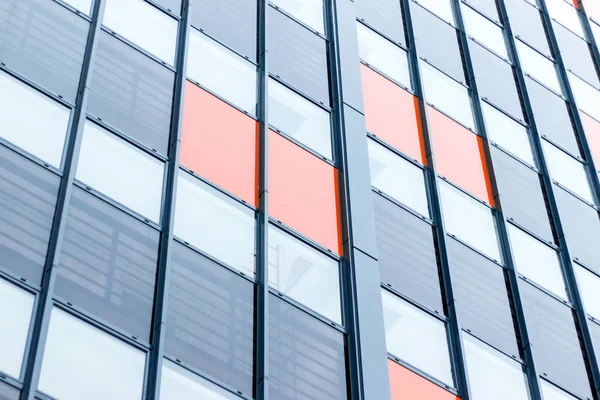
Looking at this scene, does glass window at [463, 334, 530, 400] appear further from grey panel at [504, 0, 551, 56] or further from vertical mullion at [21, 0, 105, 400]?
grey panel at [504, 0, 551, 56]

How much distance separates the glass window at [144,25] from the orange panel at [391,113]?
406 cm

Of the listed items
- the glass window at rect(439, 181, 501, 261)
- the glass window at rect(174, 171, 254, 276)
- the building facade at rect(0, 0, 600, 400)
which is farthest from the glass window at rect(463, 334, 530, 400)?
the glass window at rect(174, 171, 254, 276)

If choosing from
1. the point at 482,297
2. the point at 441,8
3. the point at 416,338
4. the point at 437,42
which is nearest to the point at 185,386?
the point at 416,338

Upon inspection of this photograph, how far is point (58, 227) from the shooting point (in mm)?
13039

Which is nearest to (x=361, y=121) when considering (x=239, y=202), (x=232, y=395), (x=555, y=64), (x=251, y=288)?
(x=239, y=202)

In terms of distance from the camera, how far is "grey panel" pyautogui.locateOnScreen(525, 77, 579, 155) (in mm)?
23875

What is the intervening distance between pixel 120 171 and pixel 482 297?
→ 6.81m

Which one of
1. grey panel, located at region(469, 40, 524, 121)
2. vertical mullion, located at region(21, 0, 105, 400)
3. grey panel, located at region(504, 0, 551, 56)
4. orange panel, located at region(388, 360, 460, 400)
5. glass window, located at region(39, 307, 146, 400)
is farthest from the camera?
grey panel, located at region(504, 0, 551, 56)

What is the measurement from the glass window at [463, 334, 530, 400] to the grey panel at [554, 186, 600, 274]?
4316mm

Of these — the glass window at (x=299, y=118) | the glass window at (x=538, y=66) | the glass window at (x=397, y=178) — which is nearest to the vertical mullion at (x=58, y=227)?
the glass window at (x=299, y=118)

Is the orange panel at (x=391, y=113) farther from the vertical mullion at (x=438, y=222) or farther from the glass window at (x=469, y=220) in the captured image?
the glass window at (x=469, y=220)

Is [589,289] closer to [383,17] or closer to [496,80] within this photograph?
[496,80]

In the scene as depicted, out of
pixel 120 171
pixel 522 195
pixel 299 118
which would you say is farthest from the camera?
pixel 522 195

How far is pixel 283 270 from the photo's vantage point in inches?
604
